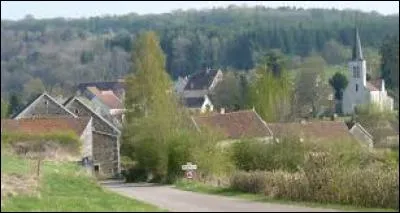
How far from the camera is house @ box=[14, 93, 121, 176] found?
4881 cm

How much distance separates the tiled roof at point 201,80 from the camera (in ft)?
282

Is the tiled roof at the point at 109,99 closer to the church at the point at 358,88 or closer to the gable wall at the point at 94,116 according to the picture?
the church at the point at 358,88

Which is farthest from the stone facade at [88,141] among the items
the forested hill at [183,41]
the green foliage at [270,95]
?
the green foliage at [270,95]

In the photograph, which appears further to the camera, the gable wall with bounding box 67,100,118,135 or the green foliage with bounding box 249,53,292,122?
the green foliage with bounding box 249,53,292,122

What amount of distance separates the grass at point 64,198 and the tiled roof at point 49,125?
435 inches

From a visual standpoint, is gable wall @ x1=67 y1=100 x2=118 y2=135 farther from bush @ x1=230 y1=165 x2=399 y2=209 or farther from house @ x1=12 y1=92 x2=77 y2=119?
bush @ x1=230 y1=165 x2=399 y2=209

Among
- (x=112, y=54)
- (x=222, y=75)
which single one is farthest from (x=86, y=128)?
(x=112, y=54)

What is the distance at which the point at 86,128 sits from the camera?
45.8 m

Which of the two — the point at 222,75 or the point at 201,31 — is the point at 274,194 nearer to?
the point at 222,75

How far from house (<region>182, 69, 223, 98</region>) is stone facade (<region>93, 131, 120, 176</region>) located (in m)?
35.7

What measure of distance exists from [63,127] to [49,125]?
0.71 m

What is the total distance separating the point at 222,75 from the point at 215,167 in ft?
156

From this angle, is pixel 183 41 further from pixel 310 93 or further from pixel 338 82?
pixel 310 93

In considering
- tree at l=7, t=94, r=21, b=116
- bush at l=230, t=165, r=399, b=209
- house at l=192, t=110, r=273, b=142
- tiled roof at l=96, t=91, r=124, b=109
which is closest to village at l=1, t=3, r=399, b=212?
bush at l=230, t=165, r=399, b=209
